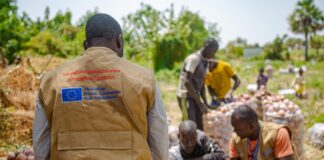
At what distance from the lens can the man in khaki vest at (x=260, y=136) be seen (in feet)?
8.82

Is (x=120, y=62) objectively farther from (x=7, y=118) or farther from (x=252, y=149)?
(x=7, y=118)

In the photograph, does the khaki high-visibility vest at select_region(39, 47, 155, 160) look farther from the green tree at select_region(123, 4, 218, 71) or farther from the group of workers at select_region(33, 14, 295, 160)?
the green tree at select_region(123, 4, 218, 71)

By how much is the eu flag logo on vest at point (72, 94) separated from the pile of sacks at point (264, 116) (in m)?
3.42

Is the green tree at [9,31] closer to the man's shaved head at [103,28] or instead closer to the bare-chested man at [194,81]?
the bare-chested man at [194,81]

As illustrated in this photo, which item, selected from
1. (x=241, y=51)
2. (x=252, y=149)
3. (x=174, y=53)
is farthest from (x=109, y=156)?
(x=241, y=51)

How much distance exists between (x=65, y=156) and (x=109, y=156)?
19 cm

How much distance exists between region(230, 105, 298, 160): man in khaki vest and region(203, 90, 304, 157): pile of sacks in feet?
6.06

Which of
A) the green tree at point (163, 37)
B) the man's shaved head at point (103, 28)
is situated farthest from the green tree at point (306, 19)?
the man's shaved head at point (103, 28)

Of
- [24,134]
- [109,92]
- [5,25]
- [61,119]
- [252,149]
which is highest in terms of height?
[5,25]

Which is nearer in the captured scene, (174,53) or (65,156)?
(65,156)

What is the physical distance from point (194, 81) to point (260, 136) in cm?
249

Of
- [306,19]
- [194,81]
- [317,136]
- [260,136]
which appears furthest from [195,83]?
[306,19]

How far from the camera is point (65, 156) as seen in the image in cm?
164

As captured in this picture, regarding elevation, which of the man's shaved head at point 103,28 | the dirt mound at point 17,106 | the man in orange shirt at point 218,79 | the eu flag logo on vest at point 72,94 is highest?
the man's shaved head at point 103,28
